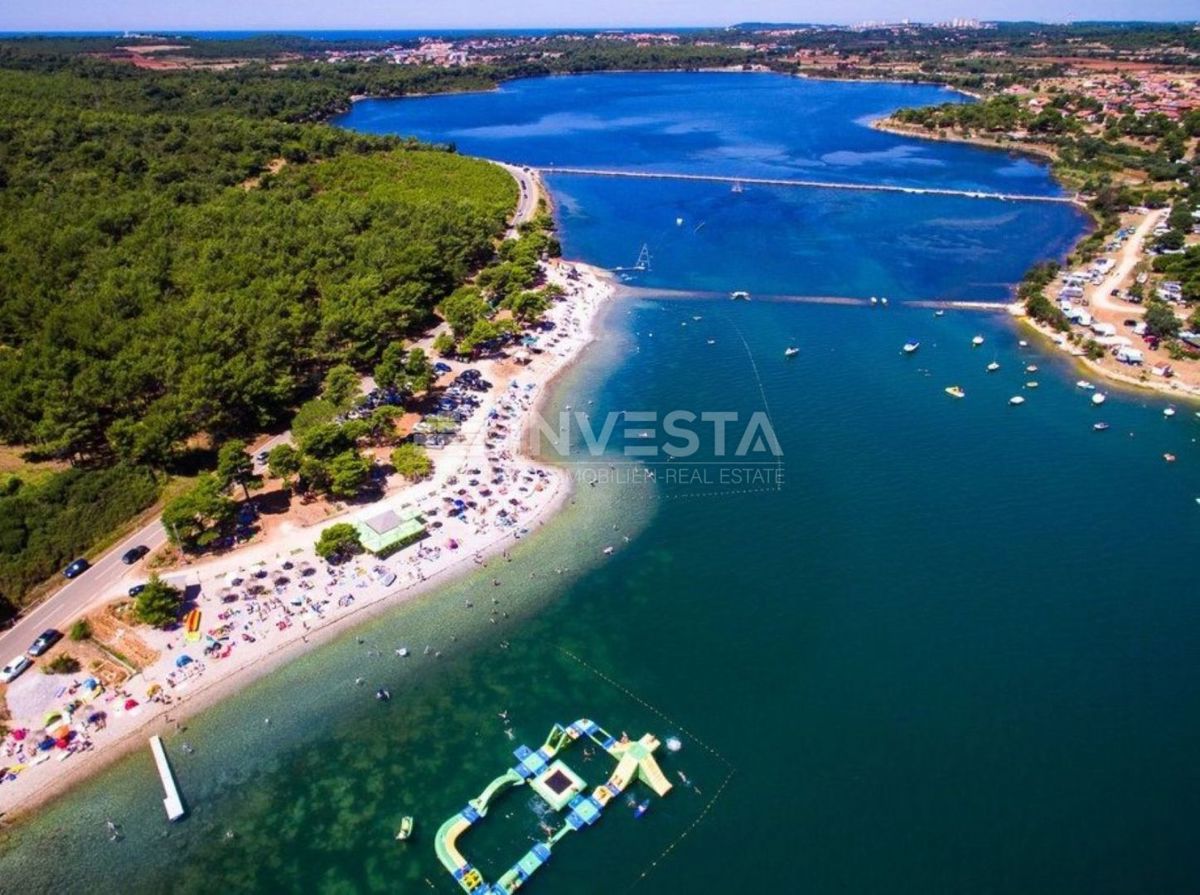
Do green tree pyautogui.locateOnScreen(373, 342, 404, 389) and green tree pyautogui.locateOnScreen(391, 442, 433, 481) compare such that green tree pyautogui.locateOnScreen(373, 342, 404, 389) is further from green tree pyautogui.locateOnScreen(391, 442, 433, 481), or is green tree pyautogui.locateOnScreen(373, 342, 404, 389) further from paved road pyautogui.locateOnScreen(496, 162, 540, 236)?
paved road pyautogui.locateOnScreen(496, 162, 540, 236)

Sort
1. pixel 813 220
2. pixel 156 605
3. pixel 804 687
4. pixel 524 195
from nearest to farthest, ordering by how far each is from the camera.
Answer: pixel 804 687 < pixel 156 605 < pixel 813 220 < pixel 524 195

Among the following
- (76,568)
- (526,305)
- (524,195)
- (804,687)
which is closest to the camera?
(804,687)

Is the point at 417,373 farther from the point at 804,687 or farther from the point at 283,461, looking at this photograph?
the point at 804,687

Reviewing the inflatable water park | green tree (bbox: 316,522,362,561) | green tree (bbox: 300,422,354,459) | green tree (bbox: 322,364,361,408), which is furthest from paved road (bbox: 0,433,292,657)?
the inflatable water park

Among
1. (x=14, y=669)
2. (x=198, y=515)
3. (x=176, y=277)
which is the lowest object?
(x=14, y=669)

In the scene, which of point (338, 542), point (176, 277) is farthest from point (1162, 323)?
point (176, 277)

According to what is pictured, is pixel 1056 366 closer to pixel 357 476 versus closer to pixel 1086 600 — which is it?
pixel 1086 600

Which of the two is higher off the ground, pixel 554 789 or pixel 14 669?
pixel 14 669
